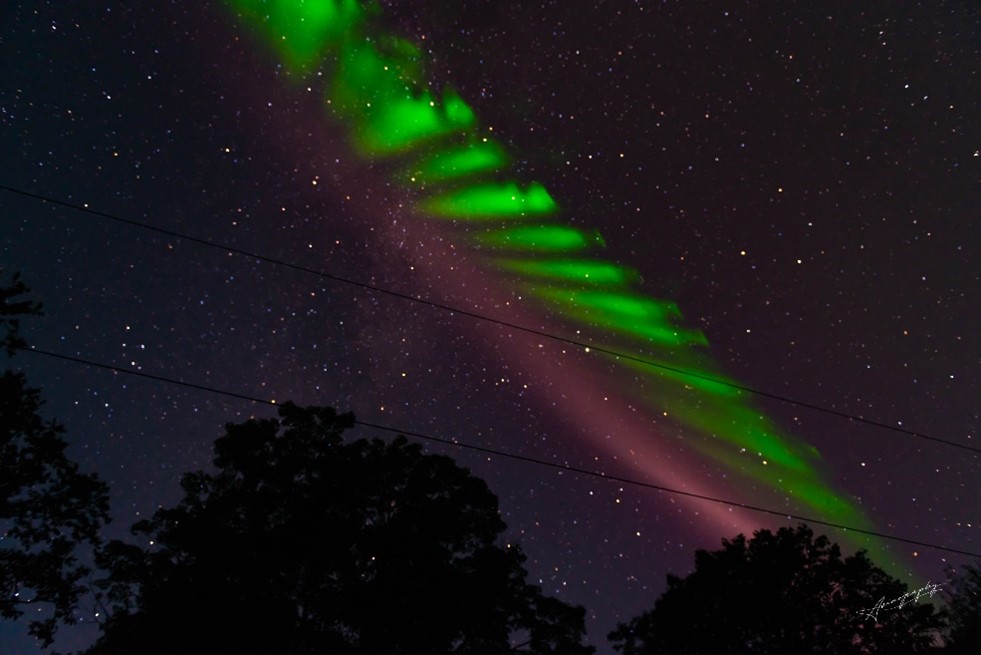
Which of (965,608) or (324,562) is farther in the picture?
(965,608)

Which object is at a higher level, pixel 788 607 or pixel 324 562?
pixel 324 562

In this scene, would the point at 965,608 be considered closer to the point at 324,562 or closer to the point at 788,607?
the point at 788,607

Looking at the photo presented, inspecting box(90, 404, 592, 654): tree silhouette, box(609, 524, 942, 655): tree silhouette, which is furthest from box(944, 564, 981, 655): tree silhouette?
box(90, 404, 592, 654): tree silhouette

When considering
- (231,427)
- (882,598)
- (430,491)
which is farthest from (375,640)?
(882,598)

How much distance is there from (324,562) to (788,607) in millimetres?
19093

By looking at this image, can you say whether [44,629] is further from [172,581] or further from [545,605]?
[545,605]

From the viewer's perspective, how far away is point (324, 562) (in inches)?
551

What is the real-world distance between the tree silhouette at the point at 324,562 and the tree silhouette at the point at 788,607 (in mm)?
11222

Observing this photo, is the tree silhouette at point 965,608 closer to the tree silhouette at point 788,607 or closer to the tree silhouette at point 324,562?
the tree silhouette at point 788,607

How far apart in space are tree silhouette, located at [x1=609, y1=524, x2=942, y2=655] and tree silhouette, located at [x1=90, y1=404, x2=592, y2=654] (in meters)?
11.2

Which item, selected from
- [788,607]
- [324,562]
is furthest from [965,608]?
[324,562]

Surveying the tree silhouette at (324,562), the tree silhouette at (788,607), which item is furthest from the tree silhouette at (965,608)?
the tree silhouette at (324,562)

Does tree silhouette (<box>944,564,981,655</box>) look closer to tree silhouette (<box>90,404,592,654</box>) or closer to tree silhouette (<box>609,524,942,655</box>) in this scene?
tree silhouette (<box>609,524,942,655</box>)

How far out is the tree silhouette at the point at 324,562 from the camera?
12992 millimetres
